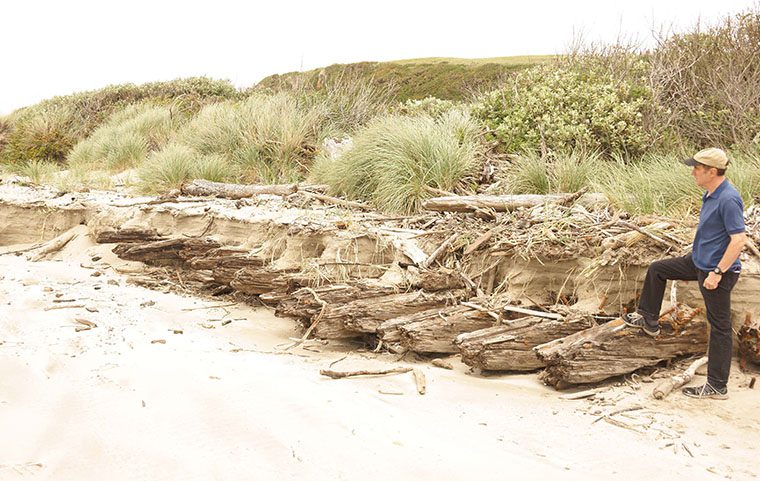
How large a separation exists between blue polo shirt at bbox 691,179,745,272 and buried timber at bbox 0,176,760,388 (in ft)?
1.95

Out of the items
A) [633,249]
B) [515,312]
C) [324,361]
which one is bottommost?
[324,361]

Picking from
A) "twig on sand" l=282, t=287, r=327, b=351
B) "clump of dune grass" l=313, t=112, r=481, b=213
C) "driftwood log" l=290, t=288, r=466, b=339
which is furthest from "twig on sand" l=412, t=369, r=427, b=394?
"clump of dune grass" l=313, t=112, r=481, b=213

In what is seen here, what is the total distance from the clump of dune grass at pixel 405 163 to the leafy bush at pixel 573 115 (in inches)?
21.2

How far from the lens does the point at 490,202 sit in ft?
22.1

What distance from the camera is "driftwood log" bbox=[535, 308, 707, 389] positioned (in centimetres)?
471

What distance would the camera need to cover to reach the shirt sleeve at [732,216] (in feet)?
14.2

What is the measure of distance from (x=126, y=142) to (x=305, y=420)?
11.1m

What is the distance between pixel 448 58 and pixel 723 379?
27119 mm

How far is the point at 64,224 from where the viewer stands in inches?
392

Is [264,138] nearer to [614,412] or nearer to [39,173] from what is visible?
[39,173]

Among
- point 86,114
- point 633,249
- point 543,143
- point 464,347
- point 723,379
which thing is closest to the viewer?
point 723,379

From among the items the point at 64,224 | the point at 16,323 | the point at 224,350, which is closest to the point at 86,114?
the point at 64,224

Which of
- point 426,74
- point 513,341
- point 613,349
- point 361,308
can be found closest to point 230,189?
point 361,308

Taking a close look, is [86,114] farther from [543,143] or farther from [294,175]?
[543,143]
